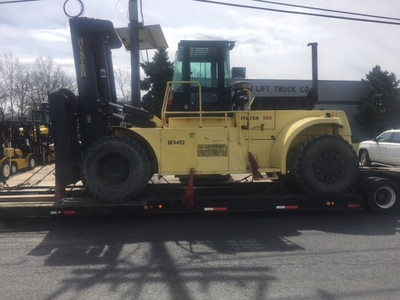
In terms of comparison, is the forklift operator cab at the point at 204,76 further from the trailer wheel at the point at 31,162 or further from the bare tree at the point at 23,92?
the bare tree at the point at 23,92

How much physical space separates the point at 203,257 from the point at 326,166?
325 centimetres

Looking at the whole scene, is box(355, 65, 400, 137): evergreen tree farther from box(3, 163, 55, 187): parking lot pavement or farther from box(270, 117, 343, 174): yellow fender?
box(270, 117, 343, 174): yellow fender

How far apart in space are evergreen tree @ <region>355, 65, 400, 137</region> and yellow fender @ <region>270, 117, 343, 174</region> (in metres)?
31.0

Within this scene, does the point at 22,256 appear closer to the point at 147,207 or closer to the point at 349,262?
the point at 147,207

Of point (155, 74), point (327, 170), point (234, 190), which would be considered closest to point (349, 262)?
point (327, 170)

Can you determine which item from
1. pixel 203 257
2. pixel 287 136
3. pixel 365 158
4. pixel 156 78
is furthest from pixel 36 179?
pixel 365 158

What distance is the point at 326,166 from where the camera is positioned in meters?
7.89

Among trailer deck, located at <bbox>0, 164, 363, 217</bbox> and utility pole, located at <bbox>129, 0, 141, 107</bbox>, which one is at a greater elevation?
utility pole, located at <bbox>129, 0, 141, 107</bbox>

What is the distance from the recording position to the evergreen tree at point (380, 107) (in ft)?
120

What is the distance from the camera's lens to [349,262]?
5629 mm

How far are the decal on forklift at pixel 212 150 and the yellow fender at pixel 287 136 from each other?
37.5 inches

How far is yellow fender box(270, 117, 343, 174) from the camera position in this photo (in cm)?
768

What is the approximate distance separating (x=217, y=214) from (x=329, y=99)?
32.3 metres

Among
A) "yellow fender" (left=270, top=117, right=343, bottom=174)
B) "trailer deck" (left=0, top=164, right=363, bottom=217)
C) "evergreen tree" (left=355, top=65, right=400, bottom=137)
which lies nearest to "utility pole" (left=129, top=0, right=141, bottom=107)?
"trailer deck" (left=0, top=164, right=363, bottom=217)
